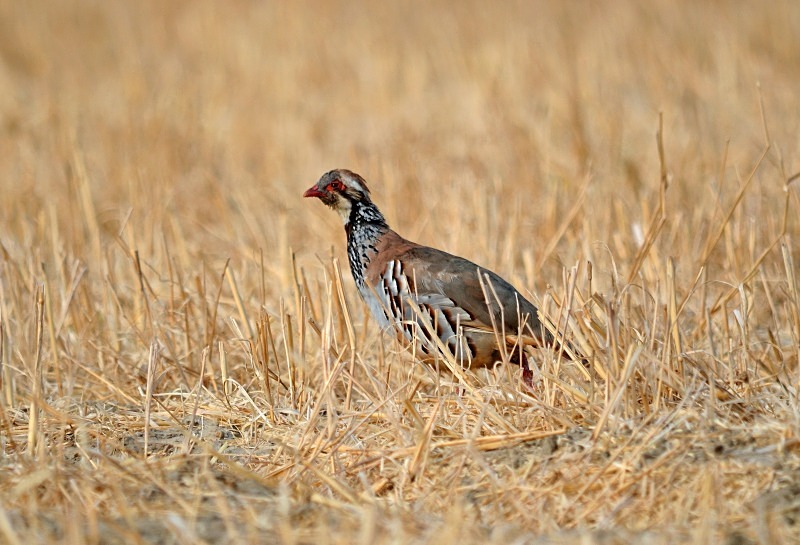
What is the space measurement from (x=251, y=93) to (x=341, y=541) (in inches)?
355

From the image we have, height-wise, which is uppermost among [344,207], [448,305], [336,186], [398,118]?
[398,118]

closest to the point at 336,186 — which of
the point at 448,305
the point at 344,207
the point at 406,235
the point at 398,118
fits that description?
the point at 344,207

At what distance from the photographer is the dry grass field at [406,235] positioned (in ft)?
10.4

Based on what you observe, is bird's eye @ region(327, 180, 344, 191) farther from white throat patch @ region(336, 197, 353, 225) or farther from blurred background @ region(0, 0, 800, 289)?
blurred background @ region(0, 0, 800, 289)

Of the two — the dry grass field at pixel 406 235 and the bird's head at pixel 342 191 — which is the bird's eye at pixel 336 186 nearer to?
the bird's head at pixel 342 191

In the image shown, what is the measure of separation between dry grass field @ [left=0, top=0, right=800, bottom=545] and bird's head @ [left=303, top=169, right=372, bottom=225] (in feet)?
1.75

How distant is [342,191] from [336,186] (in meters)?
0.05

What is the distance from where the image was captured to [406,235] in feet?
23.0

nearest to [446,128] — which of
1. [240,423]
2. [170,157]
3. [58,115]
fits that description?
[170,157]

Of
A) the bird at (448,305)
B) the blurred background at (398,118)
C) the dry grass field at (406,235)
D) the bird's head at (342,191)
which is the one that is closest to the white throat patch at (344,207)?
the bird's head at (342,191)

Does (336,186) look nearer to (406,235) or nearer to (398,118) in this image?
(406,235)

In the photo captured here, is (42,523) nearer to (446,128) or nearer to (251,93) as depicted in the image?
(446,128)

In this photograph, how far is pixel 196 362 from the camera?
4930 mm

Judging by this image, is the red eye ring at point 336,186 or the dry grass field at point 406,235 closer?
the dry grass field at point 406,235
